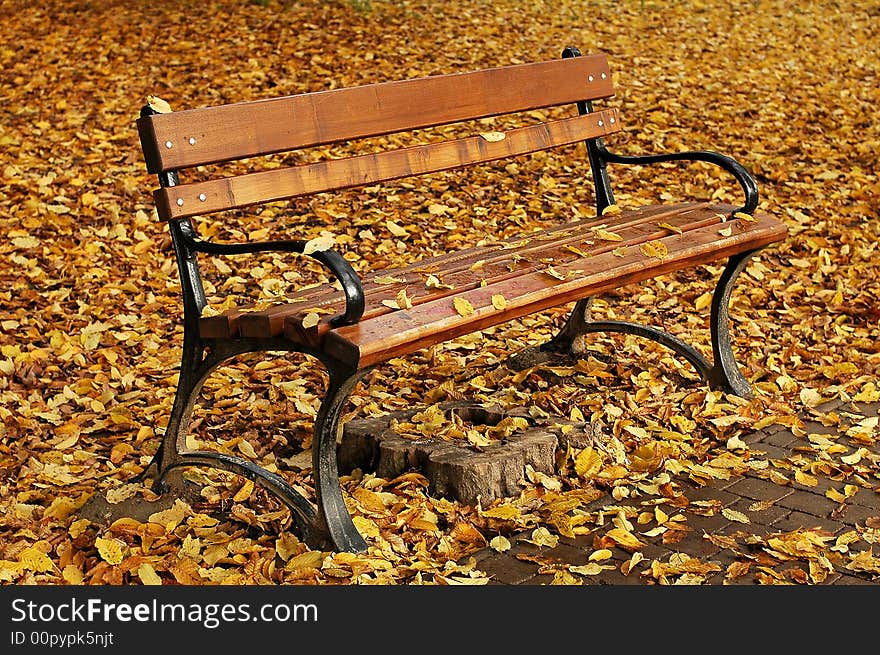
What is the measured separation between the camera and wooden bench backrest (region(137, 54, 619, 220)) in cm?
316

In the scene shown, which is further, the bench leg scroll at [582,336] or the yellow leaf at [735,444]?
the bench leg scroll at [582,336]

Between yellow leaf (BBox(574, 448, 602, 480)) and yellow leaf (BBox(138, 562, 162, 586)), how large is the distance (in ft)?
4.38

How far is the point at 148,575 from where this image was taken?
2941 mm

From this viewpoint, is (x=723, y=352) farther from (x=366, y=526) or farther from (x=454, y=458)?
(x=366, y=526)

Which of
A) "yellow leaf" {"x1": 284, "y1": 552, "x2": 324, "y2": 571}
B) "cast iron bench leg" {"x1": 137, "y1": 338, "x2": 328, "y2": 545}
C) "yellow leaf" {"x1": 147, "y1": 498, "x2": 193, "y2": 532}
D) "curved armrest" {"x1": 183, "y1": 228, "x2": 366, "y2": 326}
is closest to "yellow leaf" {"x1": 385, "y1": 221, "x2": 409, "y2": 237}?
"cast iron bench leg" {"x1": 137, "y1": 338, "x2": 328, "y2": 545}

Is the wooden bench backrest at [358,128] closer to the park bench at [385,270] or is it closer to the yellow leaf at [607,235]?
the park bench at [385,270]

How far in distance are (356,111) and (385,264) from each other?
186 centimetres

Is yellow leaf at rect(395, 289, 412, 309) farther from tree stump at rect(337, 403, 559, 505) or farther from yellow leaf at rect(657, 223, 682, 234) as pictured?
yellow leaf at rect(657, 223, 682, 234)

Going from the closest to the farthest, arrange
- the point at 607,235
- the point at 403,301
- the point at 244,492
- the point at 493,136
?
1. the point at 403,301
2. the point at 244,492
3. the point at 607,235
4. the point at 493,136

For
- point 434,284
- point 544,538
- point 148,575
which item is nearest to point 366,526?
point 544,538

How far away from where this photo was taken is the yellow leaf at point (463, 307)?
3041mm

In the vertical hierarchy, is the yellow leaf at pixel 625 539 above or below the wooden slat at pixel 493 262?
below

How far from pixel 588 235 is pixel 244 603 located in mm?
1742

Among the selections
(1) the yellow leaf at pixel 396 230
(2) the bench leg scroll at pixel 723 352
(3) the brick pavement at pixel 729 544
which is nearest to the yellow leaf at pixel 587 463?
(3) the brick pavement at pixel 729 544
